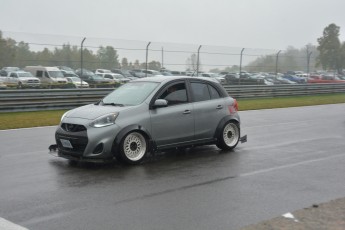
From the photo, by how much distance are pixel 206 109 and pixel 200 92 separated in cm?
41

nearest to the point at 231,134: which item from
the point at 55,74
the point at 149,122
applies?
the point at 149,122

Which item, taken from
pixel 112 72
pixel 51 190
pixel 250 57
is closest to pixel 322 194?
pixel 51 190

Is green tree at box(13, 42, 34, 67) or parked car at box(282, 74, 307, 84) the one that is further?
parked car at box(282, 74, 307, 84)

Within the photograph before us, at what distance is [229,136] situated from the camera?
33.2 ft

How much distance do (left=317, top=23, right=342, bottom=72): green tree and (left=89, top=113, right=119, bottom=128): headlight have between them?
34488mm

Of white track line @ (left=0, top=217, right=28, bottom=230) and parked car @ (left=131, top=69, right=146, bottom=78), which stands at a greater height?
parked car @ (left=131, top=69, right=146, bottom=78)

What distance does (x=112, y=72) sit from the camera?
84.8ft

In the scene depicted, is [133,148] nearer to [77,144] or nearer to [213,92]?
[77,144]

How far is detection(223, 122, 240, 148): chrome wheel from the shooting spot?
999 cm

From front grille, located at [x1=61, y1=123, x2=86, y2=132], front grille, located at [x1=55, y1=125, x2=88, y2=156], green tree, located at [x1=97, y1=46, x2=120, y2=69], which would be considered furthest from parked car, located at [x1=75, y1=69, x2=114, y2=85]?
front grille, located at [x1=55, y1=125, x2=88, y2=156]

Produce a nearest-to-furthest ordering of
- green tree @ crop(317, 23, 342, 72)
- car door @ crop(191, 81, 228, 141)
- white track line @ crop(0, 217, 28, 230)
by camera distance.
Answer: white track line @ crop(0, 217, 28, 230)
car door @ crop(191, 81, 228, 141)
green tree @ crop(317, 23, 342, 72)

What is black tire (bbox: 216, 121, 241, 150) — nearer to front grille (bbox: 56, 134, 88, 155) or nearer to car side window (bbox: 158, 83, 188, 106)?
car side window (bbox: 158, 83, 188, 106)

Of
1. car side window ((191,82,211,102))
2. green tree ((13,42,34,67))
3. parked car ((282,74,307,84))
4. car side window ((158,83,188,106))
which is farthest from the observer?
parked car ((282,74,307,84))

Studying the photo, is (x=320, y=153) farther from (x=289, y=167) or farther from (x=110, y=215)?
(x=110, y=215)
